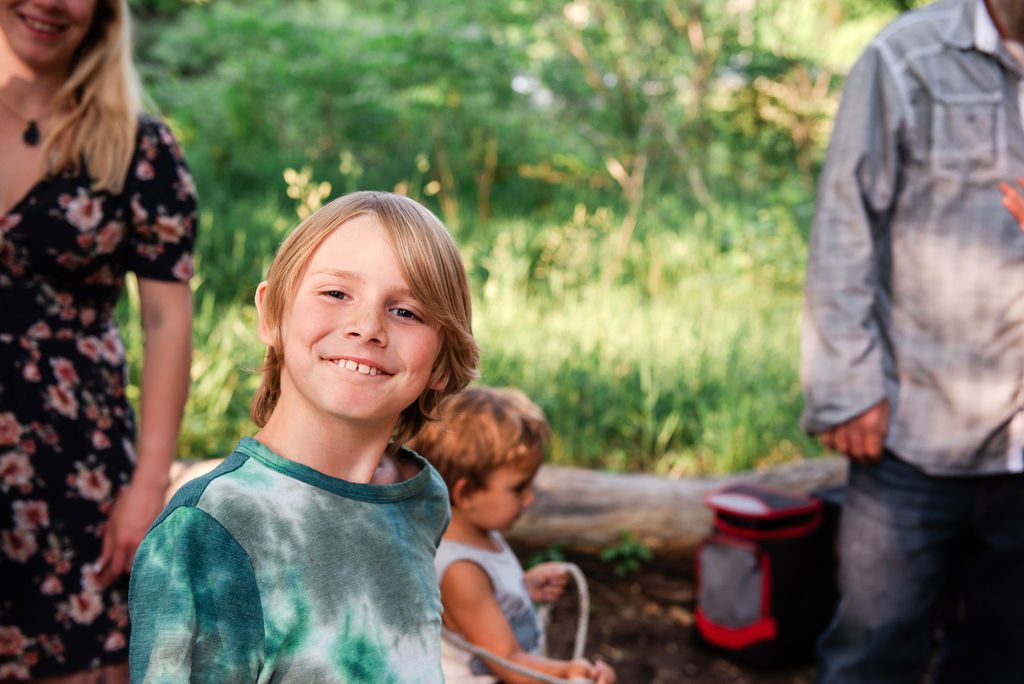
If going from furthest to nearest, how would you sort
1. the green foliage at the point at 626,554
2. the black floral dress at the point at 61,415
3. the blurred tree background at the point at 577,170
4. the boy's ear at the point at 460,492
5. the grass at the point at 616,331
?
1. the blurred tree background at the point at 577,170
2. the grass at the point at 616,331
3. the green foliage at the point at 626,554
4. the boy's ear at the point at 460,492
5. the black floral dress at the point at 61,415

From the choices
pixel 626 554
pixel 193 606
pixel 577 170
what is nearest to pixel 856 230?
pixel 626 554

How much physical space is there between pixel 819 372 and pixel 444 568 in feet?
3.52

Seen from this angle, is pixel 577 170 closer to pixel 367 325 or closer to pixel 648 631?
pixel 648 631

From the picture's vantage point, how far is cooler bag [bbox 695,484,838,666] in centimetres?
349

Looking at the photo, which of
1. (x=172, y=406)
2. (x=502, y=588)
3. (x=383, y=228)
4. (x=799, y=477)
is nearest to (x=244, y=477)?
(x=383, y=228)

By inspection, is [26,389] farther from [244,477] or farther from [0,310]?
[244,477]

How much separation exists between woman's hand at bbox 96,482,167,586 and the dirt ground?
77.6 inches

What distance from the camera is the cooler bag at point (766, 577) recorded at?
11.5ft

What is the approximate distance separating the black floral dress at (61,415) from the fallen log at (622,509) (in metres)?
1.91

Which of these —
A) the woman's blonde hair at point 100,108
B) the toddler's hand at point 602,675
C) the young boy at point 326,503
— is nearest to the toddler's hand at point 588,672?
the toddler's hand at point 602,675

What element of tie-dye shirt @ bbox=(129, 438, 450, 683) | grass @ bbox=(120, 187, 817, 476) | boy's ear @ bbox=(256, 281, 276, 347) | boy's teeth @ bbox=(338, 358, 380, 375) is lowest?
grass @ bbox=(120, 187, 817, 476)

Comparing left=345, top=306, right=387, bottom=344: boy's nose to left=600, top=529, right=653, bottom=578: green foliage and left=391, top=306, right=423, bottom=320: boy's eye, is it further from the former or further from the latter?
left=600, top=529, right=653, bottom=578: green foliage

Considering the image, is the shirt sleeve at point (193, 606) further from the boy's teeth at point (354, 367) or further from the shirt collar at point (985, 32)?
the shirt collar at point (985, 32)

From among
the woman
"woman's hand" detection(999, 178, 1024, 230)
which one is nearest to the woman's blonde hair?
the woman
